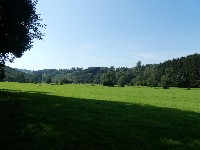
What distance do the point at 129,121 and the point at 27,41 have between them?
24356 millimetres

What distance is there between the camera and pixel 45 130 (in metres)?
19.0

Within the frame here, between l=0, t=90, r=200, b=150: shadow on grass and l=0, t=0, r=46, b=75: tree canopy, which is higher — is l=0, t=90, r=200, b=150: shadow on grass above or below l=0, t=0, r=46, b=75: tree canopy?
below

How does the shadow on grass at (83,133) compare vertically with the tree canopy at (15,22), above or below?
below

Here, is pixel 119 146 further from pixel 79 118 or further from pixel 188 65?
pixel 188 65

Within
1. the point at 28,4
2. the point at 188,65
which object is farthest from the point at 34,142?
the point at 188,65

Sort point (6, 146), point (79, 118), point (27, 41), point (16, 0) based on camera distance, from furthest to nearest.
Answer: point (27, 41) → point (16, 0) → point (79, 118) → point (6, 146)

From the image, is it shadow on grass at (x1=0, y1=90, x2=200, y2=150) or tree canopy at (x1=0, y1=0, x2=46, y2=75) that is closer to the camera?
shadow on grass at (x1=0, y1=90, x2=200, y2=150)

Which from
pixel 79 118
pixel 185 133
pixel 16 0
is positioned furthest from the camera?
pixel 16 0

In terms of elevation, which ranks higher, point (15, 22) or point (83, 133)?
point (15, 22)

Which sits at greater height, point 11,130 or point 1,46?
point 1,46

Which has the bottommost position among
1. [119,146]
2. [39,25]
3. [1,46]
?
[119,146]

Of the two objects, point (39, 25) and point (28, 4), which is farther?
point (39, 25)

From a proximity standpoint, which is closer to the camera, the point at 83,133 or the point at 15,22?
the point at 83,133

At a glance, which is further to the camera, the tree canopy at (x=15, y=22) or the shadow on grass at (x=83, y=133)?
the tree canopy at (x=15, y=22)
